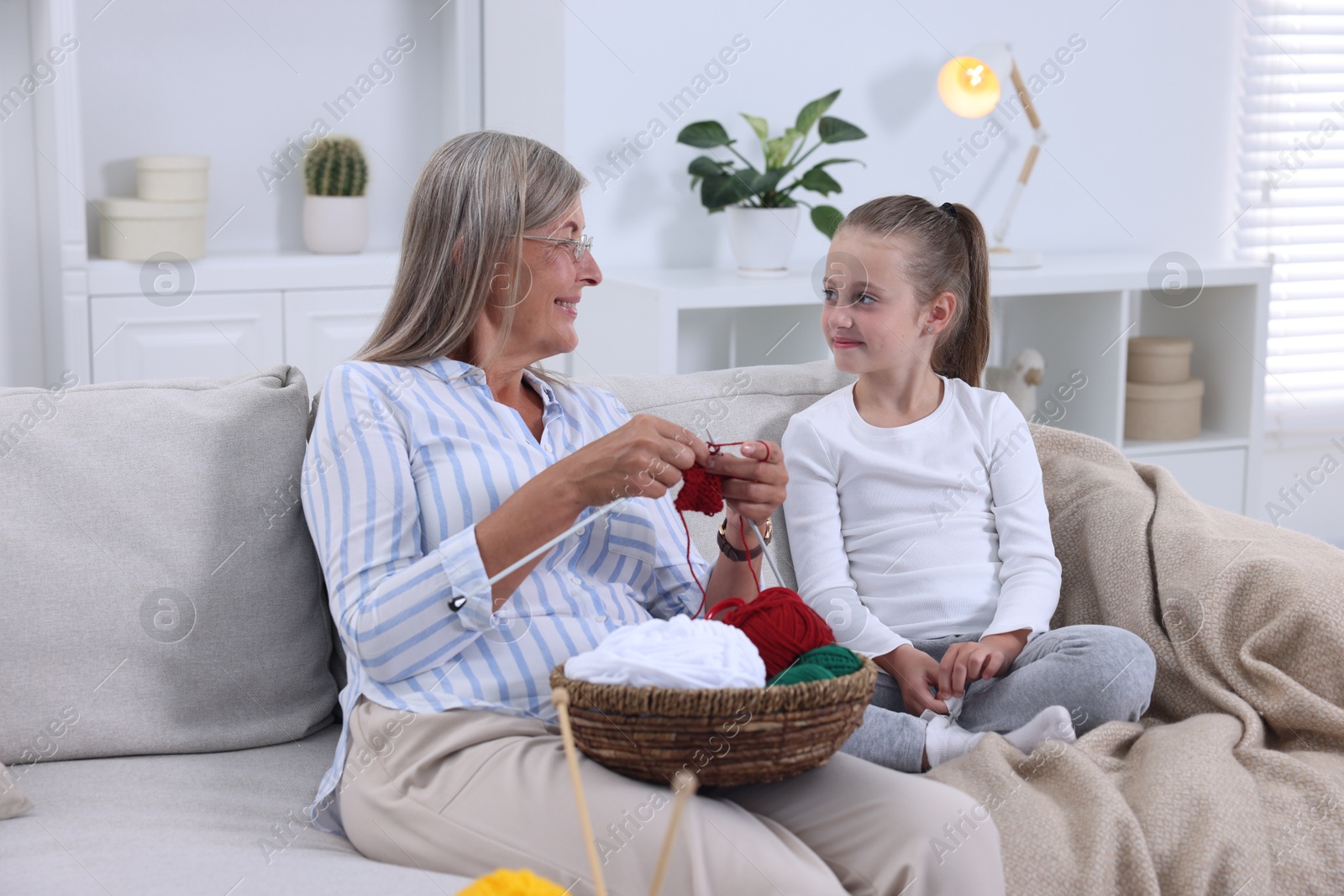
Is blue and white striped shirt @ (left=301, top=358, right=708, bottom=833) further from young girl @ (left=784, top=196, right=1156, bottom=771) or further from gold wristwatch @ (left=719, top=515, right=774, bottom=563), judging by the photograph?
young girl @ (left=784, top=196, right=1156, bottom=771)

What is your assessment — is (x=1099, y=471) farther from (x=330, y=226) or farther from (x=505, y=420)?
(x=330, y=226)

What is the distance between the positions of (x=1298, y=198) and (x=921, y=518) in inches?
101

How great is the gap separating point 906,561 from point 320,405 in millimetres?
770

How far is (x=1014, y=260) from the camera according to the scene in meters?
2.91

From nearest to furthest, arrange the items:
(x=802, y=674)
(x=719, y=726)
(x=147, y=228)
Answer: (x=719, y=726)
(x=802, y=674)
(x=147, y=228)

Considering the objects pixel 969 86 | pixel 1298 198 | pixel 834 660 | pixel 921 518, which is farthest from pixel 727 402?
pixel 1298 198

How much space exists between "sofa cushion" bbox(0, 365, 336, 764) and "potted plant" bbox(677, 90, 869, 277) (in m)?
1.46

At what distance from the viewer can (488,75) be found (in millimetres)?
2980

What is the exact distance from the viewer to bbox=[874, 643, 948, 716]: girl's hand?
145cm

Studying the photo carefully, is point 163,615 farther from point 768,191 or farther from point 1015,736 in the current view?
point 768,191

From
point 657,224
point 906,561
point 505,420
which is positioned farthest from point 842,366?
point 657,224

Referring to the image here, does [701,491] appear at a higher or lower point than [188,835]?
higher

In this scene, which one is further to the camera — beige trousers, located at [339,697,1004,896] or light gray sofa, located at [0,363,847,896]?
light gray sofa, located at [0,363,847,896]

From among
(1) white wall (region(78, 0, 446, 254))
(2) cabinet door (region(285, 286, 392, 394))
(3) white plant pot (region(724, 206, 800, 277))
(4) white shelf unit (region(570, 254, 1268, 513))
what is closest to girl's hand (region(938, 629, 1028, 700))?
(4) white shelf unit (region(570, 254, 1268, 513))
